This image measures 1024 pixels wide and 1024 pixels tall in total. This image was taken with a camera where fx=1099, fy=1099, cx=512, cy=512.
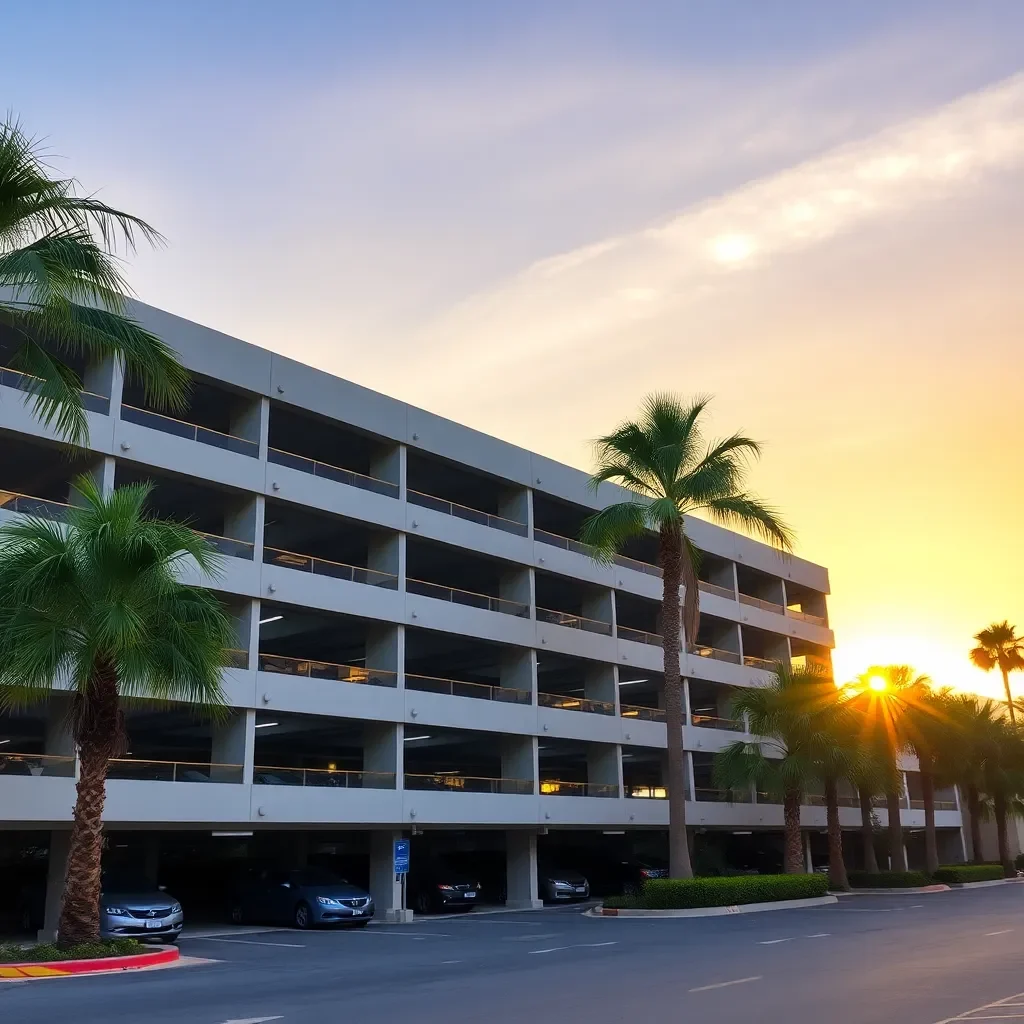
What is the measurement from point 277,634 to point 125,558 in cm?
1460

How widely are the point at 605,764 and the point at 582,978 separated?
80.6 feet

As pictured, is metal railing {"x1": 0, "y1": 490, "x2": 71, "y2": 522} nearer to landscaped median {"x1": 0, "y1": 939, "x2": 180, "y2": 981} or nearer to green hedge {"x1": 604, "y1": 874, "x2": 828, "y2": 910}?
landscaped median {"x1": 0, "y1": 939, "x2": 180, "y2": 981}

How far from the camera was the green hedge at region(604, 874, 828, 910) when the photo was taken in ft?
101

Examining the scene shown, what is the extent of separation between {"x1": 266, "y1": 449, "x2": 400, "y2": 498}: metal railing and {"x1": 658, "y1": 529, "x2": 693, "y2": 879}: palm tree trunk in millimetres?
8542

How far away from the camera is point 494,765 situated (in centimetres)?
4834

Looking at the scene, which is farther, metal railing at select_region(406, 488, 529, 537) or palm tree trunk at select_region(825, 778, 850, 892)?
palm tree trunk at select_region(825, 778, 850, 892)

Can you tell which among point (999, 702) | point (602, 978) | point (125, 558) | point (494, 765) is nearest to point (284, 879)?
point (125, 558)

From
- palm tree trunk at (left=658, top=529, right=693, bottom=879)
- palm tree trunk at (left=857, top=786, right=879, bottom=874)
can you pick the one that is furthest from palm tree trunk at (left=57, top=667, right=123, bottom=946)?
palm tree trunk at (left=857, top=786, right=879, bottom=874)

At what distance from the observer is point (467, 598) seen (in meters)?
36.1

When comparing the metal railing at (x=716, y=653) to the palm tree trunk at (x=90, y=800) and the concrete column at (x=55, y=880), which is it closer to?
the concrete column at (x=55, y=880)

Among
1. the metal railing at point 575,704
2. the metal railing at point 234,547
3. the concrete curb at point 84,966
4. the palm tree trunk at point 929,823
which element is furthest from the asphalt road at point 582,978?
the palm tree trunk at point 929,823

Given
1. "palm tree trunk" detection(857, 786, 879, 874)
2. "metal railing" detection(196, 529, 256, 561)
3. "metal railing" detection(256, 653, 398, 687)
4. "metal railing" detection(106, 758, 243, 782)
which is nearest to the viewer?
"metal railing" detection(106, 758, 243, 782)

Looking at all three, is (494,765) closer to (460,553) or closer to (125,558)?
(460,553)

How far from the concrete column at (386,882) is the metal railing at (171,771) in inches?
266
